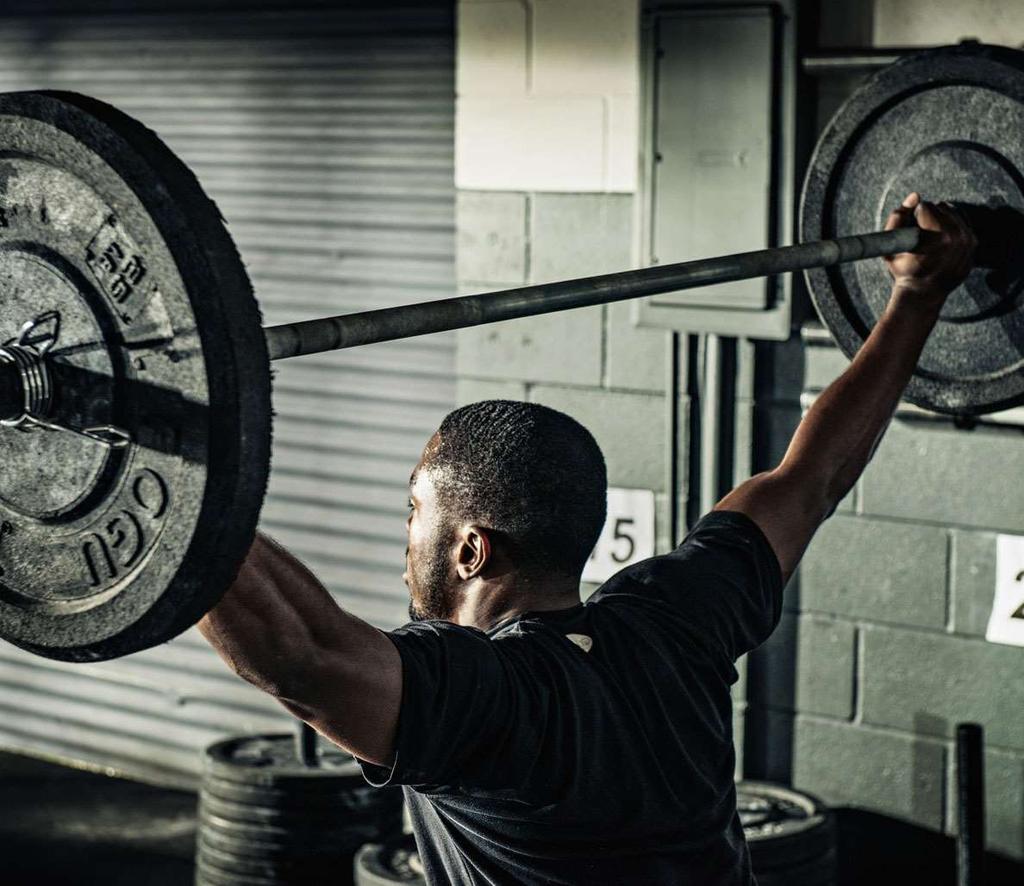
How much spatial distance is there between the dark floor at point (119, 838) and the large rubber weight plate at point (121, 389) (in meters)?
2.51

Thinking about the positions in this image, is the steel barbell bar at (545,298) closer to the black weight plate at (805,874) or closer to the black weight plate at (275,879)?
the black weight plate at (805,874)

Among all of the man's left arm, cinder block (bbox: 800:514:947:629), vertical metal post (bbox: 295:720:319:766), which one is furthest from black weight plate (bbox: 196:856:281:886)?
the man's left arm

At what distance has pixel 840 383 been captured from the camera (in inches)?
80.0

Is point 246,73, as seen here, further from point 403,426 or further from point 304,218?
point 403,426

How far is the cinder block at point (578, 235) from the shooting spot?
3.53 m

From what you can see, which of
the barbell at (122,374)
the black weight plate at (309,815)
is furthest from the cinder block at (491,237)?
the barbell at (122,374)

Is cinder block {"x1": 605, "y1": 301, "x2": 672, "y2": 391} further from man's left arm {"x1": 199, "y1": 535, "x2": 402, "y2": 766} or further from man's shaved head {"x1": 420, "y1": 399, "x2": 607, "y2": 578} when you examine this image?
man's left arm {"x1": 199, "y1": 535, "x2": 402, "y2": 766}

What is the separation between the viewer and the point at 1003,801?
330cm

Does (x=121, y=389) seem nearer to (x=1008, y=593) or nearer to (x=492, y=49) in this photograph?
(x=1008, y=593)

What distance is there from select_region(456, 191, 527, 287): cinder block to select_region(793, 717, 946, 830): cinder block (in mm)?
1199

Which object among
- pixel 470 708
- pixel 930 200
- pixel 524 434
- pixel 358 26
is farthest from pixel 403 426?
pixel 470 708

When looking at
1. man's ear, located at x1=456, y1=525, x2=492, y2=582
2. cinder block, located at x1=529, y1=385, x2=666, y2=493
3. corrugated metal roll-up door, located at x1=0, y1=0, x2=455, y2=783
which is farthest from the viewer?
corrugated metal roll-up door, located at x1=0, y1=0, x2=455, y2=783

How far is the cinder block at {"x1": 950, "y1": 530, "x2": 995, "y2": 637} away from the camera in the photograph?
10.6ft

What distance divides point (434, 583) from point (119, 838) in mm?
2901
